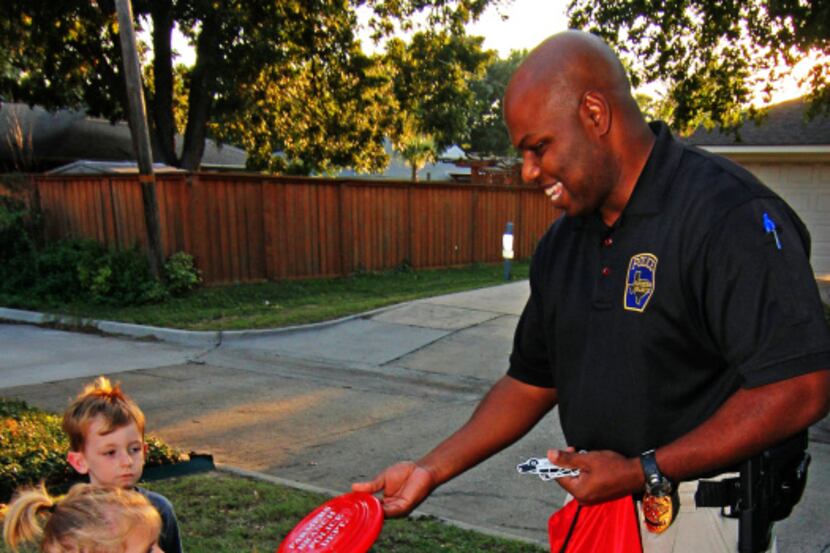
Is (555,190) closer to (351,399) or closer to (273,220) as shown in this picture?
(351,399)

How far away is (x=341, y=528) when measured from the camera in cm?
170

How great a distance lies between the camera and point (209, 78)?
15.7 m

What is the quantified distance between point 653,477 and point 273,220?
13.9 metres

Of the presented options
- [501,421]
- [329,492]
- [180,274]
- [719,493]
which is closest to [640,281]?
[719,493]

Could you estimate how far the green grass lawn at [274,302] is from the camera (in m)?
11.0

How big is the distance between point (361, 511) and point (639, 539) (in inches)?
25.8

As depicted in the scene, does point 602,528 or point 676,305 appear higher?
point 676,305

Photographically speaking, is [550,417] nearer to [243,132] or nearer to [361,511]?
[361,511]

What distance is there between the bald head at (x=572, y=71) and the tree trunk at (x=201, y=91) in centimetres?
1452

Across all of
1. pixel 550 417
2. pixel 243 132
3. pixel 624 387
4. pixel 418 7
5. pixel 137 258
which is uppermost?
pixel 418 7

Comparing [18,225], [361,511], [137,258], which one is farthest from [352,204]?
[361,511]

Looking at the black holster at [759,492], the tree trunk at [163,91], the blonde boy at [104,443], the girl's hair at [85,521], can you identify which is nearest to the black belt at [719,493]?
the black holster at [759,492]

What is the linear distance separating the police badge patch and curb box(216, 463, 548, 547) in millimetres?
2831

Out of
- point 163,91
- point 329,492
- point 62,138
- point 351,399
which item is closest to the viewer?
point 329,492
